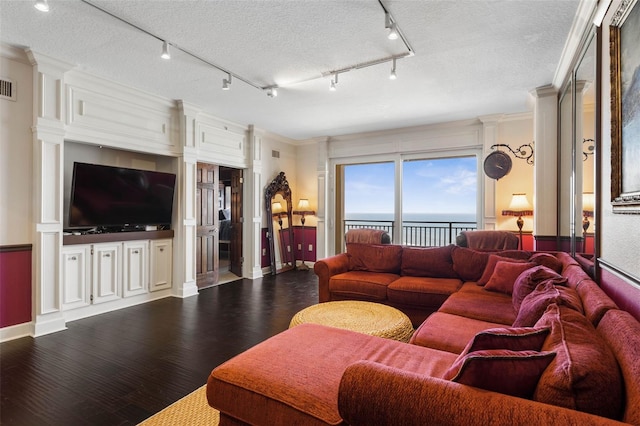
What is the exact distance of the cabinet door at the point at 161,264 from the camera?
14.5ft

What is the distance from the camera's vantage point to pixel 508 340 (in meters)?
1.18

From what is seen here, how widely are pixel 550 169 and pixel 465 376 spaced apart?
12.1 feet

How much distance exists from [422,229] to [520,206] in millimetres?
2667

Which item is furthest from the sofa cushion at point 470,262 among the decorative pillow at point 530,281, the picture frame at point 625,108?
the picture frame at point 625,108

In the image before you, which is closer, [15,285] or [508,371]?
[508,371]

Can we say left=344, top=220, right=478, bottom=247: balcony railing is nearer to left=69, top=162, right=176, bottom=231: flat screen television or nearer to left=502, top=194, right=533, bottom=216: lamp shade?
left=502, top=194, right=533, bottom=216: lamp shade

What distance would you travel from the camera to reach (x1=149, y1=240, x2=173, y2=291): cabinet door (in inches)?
174

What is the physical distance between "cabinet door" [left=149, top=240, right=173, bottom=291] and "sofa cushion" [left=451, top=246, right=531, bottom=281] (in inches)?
147

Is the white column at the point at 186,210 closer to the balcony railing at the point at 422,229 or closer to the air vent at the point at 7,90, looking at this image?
the air vent at the point at 7,90

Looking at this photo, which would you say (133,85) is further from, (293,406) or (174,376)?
(293,406)

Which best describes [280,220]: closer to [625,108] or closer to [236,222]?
[236,222]

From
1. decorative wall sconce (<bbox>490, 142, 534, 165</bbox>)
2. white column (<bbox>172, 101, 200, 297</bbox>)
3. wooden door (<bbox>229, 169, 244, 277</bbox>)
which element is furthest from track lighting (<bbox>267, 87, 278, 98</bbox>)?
decorative wall sconce (<bbox>490, 142, 534, 165</bbox>)

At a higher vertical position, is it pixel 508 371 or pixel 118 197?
pixel 118 197

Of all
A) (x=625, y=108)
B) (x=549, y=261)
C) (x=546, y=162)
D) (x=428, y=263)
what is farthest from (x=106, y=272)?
(x=546, y=162)
